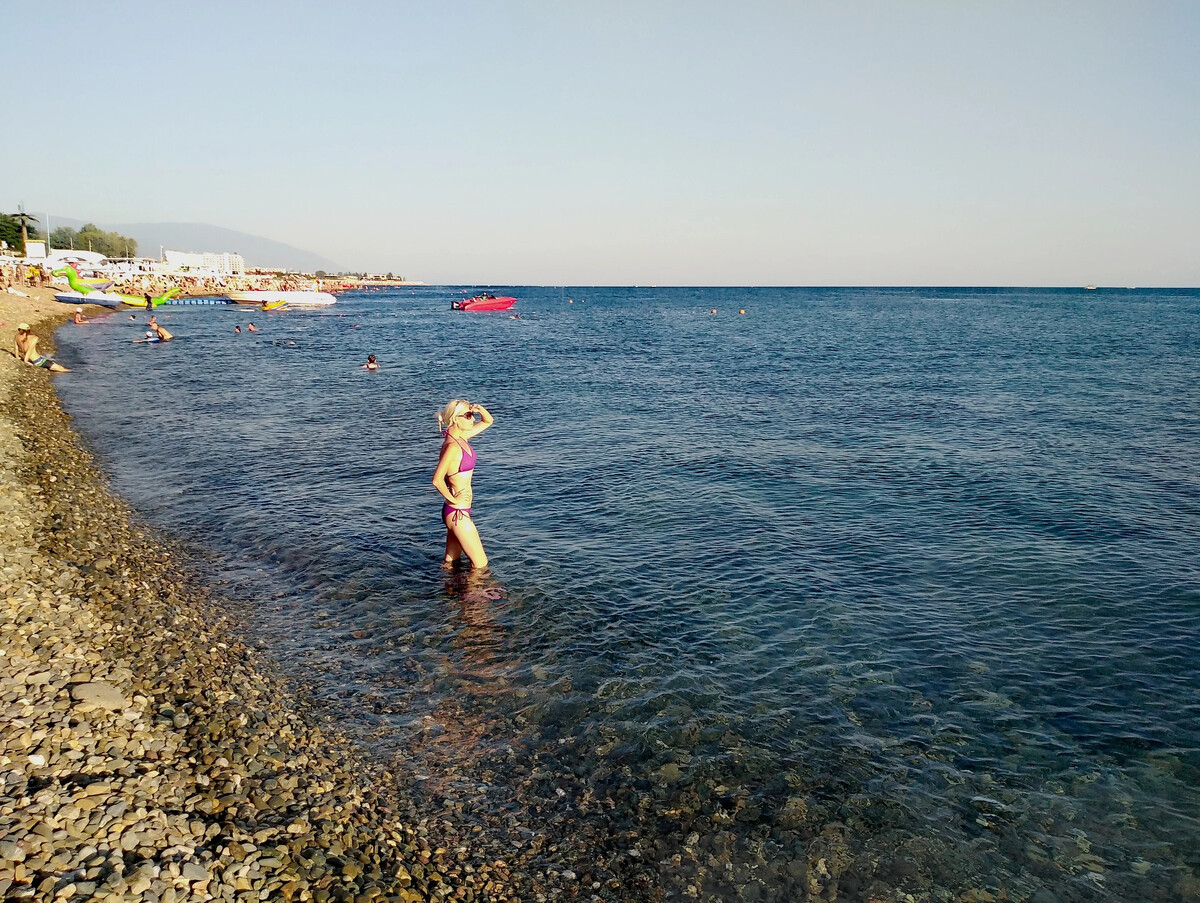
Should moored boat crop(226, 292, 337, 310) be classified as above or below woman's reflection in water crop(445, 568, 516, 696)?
above

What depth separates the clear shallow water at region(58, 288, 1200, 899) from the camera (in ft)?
23.7

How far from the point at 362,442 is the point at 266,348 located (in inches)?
1362

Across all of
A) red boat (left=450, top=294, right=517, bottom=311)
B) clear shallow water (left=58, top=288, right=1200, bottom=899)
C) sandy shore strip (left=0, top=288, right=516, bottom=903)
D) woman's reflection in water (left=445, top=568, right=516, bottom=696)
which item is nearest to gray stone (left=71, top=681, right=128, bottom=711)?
sandy shore strip (left=0, top=288, right=516, bottom=903)

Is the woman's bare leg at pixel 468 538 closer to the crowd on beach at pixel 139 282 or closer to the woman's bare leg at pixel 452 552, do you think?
the woman's bare leg at pixel 452 552

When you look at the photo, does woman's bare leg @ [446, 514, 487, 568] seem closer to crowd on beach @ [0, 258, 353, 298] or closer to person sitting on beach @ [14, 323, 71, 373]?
person sitting on beach @ [14, 323, 71, 373]

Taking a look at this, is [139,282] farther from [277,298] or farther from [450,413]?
[450,413]

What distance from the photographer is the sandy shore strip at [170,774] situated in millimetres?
5691

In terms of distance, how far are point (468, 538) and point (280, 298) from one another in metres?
99.4

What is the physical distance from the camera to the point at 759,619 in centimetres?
1148

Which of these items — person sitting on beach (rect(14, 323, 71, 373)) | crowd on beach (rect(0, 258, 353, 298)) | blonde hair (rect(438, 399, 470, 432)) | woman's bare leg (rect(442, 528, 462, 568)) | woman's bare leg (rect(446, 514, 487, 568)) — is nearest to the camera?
blonde hair (rect(438, 399, 470, 432))

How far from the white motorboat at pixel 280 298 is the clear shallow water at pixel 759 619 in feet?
252

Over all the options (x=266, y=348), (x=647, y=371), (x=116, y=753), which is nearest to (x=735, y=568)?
(x=116, y=753)

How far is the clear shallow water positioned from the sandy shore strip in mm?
686

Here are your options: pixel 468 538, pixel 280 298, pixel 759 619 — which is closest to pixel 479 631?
pixel 468 538
